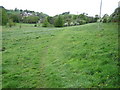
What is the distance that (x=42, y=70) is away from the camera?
14.6 meters

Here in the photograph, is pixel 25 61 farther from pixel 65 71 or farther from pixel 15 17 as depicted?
pixel 15 17

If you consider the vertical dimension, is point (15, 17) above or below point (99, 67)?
above

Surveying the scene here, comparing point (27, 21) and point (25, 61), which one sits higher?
point (27, 21)

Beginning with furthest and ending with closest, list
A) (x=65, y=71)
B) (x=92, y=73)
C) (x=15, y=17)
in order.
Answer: (x=15, y=17) < (x=65, y=71) < (x=92, y=73)

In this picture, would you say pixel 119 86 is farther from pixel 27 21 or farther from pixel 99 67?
pixel 27 21

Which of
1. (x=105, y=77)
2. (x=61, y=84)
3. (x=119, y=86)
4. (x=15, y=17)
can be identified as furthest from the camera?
(x=15, y=17)

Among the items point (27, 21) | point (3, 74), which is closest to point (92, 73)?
point (3, 74)

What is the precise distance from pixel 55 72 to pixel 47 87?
2.58 m

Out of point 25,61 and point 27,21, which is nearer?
point 25,61

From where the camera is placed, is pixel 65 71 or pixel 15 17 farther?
pixel 15 17

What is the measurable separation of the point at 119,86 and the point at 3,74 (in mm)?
10843

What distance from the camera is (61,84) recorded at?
10.7 m

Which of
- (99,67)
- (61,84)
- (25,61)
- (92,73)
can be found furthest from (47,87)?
(25,61)

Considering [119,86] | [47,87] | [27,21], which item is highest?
[27,21]
